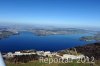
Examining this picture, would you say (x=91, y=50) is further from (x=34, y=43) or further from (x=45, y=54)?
(x=34, y=43)

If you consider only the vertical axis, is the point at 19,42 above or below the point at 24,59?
above

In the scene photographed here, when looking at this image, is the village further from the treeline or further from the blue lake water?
the blue lake water

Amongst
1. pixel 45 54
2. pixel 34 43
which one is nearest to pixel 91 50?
pixel 45 54

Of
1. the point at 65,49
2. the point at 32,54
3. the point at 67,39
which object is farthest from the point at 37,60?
the point at 67,39

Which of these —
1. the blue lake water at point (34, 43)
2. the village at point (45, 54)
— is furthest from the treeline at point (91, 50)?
the blue lake water at point (34, 43)

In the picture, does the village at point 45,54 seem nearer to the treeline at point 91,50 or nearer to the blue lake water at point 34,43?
the treeline at point 91,50

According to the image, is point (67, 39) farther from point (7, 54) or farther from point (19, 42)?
point (7, 54)

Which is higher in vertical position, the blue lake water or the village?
the blue lake water

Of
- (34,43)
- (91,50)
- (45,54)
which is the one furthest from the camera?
(34,43)

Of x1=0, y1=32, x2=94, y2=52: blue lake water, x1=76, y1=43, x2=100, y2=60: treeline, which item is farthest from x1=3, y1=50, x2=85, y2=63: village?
x1=0, y1=32, x2=94, y2=52: blue lake water

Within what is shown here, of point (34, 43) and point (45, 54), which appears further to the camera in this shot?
point (34, 43)

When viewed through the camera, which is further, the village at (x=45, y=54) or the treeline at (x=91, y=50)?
the treeline at (x=91, y=50)
